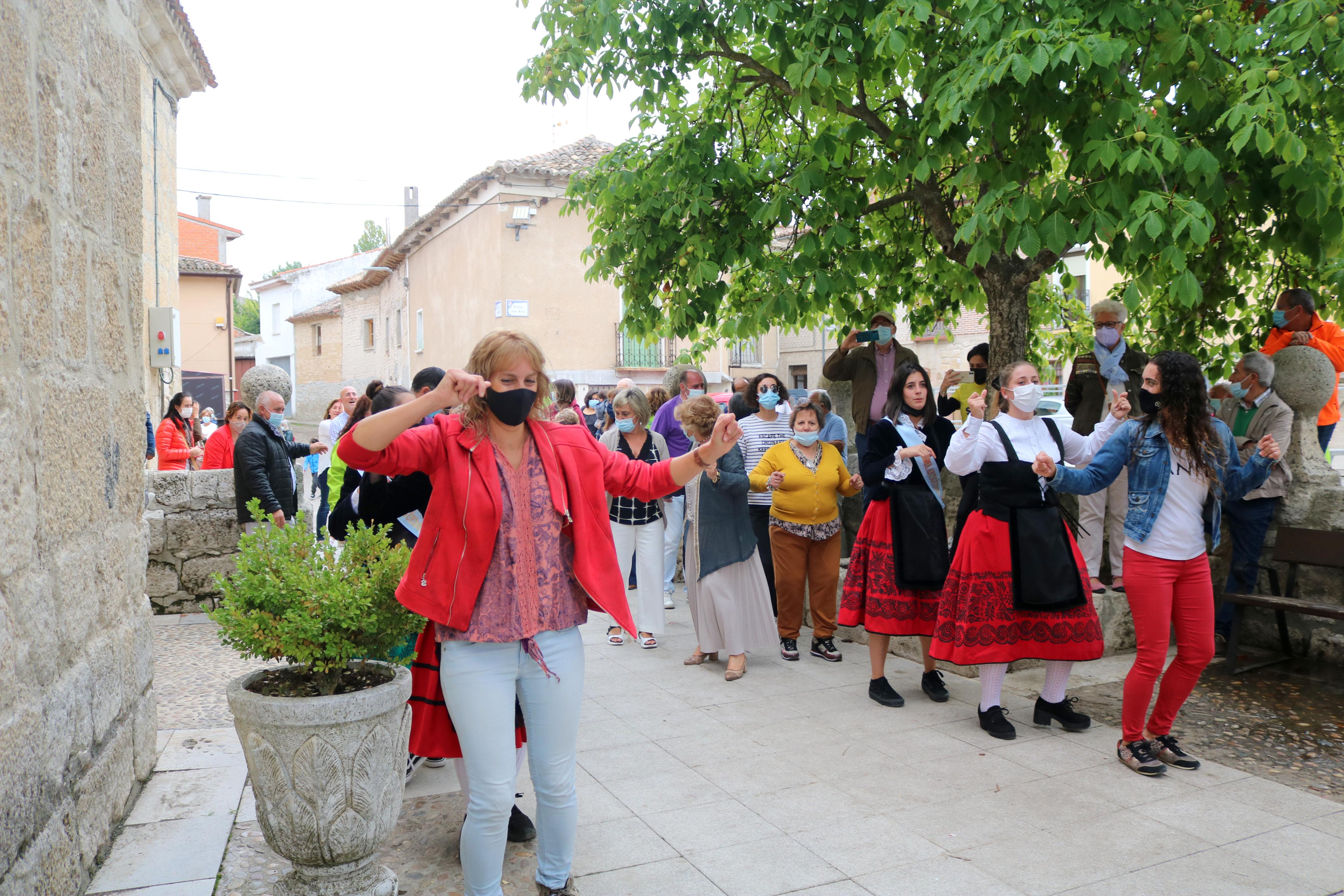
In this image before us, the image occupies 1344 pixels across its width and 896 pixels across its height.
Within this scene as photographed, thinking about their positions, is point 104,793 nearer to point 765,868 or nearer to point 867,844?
point 765,868

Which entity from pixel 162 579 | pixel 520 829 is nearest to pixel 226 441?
pixel 162 579

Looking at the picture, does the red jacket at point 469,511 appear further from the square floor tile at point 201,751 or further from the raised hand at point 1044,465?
the raised hand at point 1044,465

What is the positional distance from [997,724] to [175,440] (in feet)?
28.3

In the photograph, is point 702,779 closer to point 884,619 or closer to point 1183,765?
point 884,619

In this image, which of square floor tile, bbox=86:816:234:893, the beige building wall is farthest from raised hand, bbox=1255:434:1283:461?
the beige building wall

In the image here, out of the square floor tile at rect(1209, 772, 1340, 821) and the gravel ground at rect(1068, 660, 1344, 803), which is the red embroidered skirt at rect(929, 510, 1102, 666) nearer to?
the gravel ground at rect(1068, 660, 1344, 803)

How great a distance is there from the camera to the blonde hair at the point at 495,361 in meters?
3.13

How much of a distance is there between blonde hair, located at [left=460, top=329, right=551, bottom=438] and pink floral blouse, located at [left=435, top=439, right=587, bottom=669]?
122 mm

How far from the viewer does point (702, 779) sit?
4633 millimetres

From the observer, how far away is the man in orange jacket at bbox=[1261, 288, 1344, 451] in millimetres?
7031

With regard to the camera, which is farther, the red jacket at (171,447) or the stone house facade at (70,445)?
the red jacket at (171,447)

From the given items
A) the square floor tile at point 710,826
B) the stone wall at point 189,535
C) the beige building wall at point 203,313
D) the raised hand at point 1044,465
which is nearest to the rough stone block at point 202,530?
the stone wall at point 189,535

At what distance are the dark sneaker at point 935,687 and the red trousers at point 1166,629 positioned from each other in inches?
50.0

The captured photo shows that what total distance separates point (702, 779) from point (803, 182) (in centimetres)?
425
